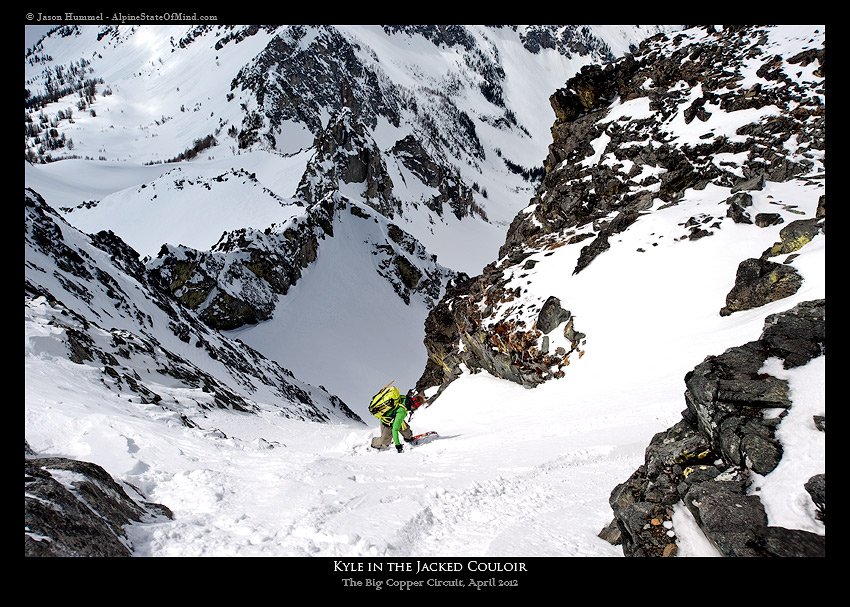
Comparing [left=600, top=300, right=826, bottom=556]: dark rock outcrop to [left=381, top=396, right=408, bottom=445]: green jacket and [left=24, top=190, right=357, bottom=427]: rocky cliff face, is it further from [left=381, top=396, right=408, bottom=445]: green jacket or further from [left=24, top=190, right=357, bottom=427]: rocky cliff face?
[left=24, top=190, right=357, bottom=427]: rocky cliff face

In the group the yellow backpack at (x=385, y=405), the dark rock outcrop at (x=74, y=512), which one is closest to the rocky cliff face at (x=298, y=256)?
the yellow backpack at (x=385, y=405)

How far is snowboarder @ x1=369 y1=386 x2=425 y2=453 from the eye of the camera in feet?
32.4

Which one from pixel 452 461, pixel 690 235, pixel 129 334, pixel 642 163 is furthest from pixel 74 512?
pixel 642 163

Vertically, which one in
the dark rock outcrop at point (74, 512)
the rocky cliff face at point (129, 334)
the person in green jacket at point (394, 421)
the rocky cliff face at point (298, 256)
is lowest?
the dark rock outcrop at point (74, 512)

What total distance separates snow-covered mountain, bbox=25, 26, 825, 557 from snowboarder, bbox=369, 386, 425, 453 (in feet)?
2.09

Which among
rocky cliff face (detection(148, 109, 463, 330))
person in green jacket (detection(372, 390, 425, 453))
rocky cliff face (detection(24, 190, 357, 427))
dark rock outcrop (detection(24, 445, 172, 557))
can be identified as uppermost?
rocky cliff face (detection(148, 109, 463, 330))

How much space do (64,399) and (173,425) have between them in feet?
6.83

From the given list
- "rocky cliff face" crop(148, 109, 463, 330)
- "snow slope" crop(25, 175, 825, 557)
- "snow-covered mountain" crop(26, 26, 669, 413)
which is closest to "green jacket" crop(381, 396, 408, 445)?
"snow slope" crop(25, 175, 825, 557)

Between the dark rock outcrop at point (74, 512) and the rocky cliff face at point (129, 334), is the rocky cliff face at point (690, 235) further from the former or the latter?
the rocky cliff face at point (129, 334)

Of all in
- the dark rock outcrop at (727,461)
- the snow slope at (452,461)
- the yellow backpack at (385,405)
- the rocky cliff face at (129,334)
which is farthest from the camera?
the rocky cliff face at (129,334)

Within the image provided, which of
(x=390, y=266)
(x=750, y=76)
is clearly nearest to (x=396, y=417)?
(x=750, y=76)

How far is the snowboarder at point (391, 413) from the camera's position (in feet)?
32.4

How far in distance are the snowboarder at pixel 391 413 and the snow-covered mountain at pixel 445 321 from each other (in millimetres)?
636
